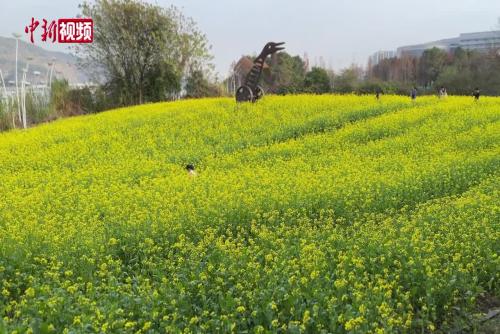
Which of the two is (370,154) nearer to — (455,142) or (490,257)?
(455,142)

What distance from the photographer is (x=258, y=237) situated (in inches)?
259

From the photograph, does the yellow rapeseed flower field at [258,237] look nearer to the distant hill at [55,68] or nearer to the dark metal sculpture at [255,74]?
the dark metal sculpture at [255,74]

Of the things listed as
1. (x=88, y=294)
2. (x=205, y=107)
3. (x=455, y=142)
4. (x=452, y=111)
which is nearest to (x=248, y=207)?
(x=88, y=294)

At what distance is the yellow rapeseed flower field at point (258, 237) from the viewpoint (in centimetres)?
454

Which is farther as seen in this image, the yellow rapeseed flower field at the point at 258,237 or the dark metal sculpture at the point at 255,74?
the dark metal sculpture at the point at 255,74

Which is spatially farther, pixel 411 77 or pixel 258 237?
pixel 411 77

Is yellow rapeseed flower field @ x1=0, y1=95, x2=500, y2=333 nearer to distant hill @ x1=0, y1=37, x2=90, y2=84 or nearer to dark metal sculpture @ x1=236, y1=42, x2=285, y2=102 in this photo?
dark metal sculpture @ x1=236, y1=42, x2=285, y2=102

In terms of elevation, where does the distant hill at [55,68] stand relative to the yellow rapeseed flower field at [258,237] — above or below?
above

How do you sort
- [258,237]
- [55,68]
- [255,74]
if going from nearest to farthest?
[258,237]
[255,74]
[55,68]

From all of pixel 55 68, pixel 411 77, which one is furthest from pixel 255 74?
pixel 411 77

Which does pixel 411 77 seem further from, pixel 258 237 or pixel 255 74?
pixel 258 237

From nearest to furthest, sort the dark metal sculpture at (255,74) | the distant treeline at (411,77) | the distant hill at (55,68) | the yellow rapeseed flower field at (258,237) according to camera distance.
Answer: the yellow rapeseed flower field at (258,237) → the dark metal sculpture at (255,74) → the distant hill at (55,68) → the distant treeline at (411,77)

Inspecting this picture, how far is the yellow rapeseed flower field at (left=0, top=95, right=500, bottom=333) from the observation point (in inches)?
179

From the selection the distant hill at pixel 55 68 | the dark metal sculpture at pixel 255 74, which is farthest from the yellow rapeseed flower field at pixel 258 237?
the distant hill at pixel 55 68
